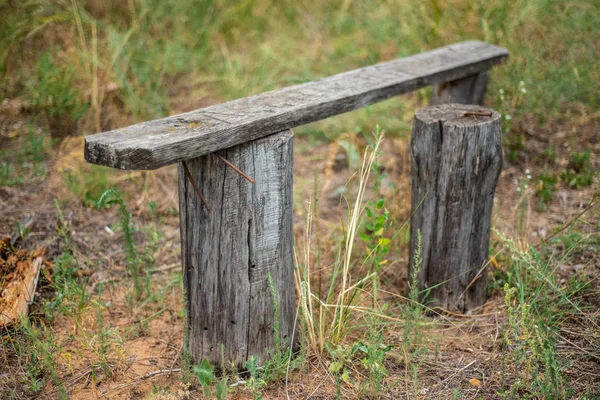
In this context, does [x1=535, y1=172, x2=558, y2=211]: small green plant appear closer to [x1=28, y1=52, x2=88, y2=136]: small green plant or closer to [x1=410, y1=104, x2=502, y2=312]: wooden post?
[x1=410, y1=104, x2=502, y2=312]: wooden post

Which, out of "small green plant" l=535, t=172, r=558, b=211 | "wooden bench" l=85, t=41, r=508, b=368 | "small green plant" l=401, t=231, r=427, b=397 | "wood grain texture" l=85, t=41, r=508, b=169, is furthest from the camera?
"small green plant" l=535, t=172, r=558, b=211

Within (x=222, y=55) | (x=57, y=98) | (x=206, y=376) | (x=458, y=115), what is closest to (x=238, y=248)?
(x=206, y=376)

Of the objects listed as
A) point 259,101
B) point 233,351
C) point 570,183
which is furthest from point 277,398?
point 570,183

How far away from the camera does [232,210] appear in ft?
7.74

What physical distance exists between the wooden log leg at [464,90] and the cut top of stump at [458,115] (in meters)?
1.15

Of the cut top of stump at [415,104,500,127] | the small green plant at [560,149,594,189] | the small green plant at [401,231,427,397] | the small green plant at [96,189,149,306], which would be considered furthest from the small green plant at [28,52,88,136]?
the small green plant at [560,149,594,189]

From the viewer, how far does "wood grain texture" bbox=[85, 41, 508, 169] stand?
2117 mm

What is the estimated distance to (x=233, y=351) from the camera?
2.56 m

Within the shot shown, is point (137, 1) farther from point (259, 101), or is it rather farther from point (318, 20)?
point (259, 101)

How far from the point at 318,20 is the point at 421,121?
4.08m

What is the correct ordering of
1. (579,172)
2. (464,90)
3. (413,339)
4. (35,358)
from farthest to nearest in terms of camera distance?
(579,172) → (464,90) → (413,339) → (35,358)

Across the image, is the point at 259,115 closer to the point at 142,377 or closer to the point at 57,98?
the point at 142,377

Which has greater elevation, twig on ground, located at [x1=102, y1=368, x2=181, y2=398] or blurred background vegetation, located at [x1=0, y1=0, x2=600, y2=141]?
blurred background vegetation, located at [x1=0, y1=0, x2=600, y2=141]

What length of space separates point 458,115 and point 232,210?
128 centimetres
